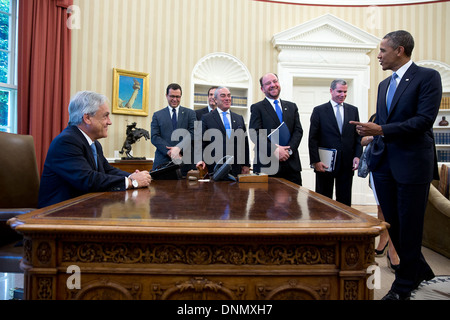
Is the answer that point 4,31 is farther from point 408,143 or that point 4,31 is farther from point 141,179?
point 408,143

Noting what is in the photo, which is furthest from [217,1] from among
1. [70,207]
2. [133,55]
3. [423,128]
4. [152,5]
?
[70,207]

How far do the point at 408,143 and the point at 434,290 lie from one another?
3.32ft

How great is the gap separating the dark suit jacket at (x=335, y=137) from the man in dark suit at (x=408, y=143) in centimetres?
104

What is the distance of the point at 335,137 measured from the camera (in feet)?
10.3

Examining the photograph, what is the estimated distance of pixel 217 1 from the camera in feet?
19.8

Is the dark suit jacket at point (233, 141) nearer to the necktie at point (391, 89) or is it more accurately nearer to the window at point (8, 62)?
Answer: the necktie at point (391, 89)

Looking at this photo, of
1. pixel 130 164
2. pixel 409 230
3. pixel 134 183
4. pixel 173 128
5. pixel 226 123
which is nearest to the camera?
pixel 134 183

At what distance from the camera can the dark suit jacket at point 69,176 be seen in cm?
164

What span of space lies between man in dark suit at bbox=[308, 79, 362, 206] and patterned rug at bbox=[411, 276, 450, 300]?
35.4 inches

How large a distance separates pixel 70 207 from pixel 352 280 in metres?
0.91

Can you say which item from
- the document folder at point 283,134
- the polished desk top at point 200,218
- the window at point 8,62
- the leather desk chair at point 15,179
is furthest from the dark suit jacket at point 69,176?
the window at point 8,62

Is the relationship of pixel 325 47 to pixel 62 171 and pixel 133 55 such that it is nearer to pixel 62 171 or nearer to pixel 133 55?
pixel 133 55

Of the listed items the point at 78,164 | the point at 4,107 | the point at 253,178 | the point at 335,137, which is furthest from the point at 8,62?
the point at 335,137
